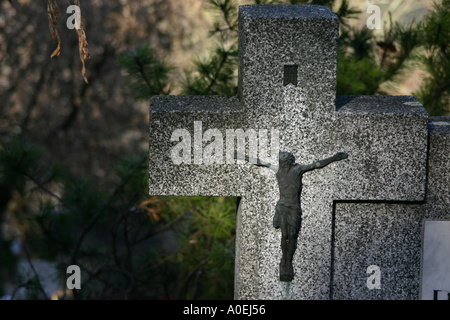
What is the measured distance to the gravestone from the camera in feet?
10.2

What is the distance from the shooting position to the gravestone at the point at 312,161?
3117 mm

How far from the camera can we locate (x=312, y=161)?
3184 mm

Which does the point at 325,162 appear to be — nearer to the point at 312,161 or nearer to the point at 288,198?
the point at 312,161

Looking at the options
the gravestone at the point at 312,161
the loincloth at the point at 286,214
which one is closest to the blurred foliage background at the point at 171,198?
the gravestone at the point at 312,161

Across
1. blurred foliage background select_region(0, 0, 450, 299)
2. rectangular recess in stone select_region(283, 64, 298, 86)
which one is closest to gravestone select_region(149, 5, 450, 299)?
rectangular recess in stone select_region(283, 64, 298, 86)

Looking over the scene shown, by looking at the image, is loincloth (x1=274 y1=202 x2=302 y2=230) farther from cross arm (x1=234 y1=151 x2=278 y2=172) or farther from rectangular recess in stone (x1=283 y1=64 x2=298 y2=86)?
rectangular recess in stone (x1=283 y1=64 x2=298 y2=86)

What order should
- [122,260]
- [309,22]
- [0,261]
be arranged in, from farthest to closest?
[0,261], [122,260], [309,22]

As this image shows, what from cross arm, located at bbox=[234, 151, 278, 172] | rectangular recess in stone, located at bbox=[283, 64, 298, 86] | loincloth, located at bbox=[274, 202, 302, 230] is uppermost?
rectangular recess in stone, located at bbox=[283, 64, 298, 86]

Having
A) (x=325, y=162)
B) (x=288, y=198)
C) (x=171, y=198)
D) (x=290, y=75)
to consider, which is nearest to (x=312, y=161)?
(x=325, y=162)

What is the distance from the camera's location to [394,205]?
326 centimetres

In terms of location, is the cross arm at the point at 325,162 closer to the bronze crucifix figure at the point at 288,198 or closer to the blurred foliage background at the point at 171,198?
the bronze crucifix figure at the point at 288,198

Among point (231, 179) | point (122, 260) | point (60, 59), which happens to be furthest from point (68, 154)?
point (231, 179)
